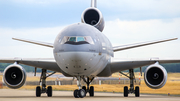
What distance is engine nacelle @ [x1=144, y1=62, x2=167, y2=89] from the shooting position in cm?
1659

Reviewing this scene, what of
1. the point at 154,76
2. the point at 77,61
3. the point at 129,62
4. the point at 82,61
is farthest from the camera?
the point at 129,62

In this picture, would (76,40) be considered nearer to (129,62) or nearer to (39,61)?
(39,61)

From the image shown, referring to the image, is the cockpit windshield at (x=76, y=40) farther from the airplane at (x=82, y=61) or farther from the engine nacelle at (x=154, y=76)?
the engine nacelle at (x=154, y=76)

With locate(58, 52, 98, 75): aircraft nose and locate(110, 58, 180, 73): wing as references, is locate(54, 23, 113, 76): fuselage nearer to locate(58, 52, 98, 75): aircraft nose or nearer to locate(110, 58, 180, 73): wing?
locate(58, 52, 98, 75): aircraft nose

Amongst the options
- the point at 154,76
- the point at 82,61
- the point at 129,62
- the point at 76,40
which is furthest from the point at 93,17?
the point at 82,61

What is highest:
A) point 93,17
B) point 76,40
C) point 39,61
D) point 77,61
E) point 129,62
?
point 93,17

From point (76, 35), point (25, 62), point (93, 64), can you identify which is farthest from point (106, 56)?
point (25, 62)

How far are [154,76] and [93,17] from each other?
271 inches

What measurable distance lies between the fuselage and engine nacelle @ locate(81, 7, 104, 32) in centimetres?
595

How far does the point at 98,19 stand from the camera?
21.2 metres

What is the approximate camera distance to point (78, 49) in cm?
1329

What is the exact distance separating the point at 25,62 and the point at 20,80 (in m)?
1.44

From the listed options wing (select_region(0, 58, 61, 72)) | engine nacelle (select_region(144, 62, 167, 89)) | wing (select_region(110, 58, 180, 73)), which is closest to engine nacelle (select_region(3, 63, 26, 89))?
wing (select_region(0, 58, 61, 72))

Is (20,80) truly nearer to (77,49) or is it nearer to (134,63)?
(77,49)
